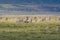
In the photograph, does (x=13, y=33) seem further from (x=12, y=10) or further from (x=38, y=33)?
(x=12, y=10)

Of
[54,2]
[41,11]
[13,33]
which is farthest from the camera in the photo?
[54,2]

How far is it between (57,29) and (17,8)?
20631 millimetres

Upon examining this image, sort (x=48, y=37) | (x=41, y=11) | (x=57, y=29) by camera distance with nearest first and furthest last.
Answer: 1. (x=48, y=37)
2. (x=57, y=29)
3. (x=41, y=11)

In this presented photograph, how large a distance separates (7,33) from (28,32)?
1.41m

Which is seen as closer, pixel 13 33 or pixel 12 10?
pixel 13 33

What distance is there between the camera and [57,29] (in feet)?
83.7

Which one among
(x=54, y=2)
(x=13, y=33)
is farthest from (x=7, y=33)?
(x=54, y=2)

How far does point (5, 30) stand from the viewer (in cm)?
2509

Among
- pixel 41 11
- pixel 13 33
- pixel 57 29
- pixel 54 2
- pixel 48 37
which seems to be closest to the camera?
pixel 48 37

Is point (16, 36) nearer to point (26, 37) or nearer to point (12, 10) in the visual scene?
point (26, 37)

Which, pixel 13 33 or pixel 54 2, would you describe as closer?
pixel 13 33

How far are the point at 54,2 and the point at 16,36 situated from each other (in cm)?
2911

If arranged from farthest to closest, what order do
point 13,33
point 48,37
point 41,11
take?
point 41,11, point 13,33, point 48,37

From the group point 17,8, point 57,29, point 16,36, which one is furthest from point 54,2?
point 16,36
